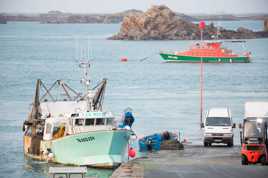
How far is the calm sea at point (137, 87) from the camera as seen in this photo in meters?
61.5

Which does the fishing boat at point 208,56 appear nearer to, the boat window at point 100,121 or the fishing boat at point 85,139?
the fishing boat at point 85,139

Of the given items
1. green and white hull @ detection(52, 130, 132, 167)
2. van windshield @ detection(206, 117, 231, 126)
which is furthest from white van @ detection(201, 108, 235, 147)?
green and white hull @ detection(52, 130, 132, 167)

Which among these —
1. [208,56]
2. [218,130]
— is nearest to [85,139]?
[218,130]

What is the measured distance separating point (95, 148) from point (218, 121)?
6.49 metres

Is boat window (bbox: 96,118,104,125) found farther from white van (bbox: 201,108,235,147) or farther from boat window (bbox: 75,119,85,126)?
white van (bbox: 201,108,235,147)

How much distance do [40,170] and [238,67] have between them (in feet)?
319

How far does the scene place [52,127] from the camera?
50.0m

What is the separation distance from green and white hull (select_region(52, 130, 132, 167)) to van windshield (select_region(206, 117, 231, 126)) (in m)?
4.18

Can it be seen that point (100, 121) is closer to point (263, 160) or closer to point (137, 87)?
point (263, 160)

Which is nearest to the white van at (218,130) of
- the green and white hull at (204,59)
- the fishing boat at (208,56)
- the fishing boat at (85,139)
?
the fishing boat at (85,139)

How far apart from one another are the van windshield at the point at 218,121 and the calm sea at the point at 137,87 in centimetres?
631

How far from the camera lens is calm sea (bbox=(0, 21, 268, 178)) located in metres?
61.5

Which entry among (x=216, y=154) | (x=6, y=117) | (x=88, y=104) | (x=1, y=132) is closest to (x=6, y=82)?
(x=6, y=117)

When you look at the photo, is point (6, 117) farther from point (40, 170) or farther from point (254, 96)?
point (254, 96)
